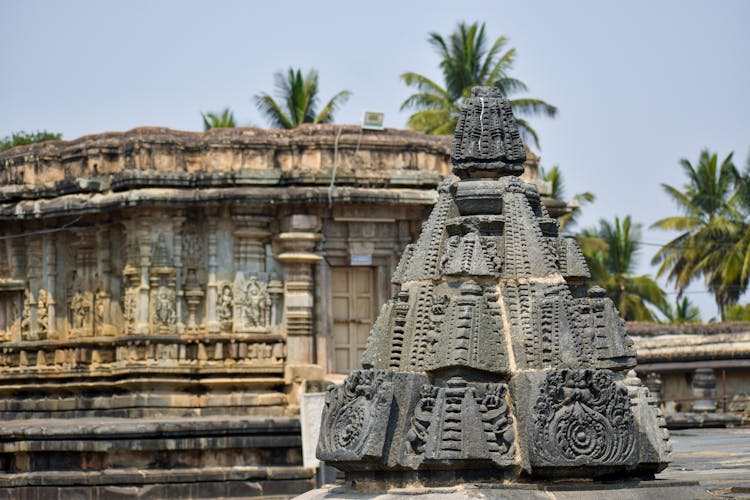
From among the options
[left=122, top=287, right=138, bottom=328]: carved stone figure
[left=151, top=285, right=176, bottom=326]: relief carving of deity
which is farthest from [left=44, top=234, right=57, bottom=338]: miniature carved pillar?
[left=151, top=285, right=176, bottom=326]: relief carving of deity

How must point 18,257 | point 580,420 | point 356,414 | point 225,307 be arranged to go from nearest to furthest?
point 580,420
point 356,414
point 225,307
point 18,257

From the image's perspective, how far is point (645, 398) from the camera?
30.2 ft

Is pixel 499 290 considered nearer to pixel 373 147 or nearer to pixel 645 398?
pixel 645 398

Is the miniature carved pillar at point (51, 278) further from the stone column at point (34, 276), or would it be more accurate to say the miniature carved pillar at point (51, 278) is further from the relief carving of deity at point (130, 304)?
the relief carving of deity at point (130, 304)

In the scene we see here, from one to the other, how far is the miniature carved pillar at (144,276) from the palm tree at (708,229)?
23360 millimetres

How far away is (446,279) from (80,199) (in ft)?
44.4

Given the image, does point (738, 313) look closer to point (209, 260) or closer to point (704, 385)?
point (704, 385)

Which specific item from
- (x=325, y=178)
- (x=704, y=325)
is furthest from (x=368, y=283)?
(x=704, y=325)

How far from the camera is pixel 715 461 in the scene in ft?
45.7

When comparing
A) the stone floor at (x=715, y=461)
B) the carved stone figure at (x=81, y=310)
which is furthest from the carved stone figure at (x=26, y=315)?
the stone floor at (x=715, y=461)

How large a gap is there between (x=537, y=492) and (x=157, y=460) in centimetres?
1096

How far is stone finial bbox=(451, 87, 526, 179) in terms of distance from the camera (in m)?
9.28

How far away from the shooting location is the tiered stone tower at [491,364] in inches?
327

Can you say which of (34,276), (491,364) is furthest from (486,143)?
(34,276)
